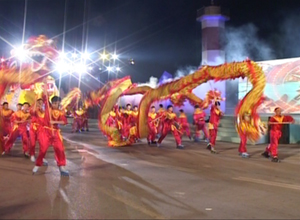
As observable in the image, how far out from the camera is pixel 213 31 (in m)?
29.3

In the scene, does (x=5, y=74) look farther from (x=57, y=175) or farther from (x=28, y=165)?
(x=57, y=175)

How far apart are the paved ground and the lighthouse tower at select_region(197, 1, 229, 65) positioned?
2102 cm

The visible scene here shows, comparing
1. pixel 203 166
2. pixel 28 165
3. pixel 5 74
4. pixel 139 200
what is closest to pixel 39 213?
pixel 139 200

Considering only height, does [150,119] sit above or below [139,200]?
above

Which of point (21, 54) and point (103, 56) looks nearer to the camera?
point (21, 54)

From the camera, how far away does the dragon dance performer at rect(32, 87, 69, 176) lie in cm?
673

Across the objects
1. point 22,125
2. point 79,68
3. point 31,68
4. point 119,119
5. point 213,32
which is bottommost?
point 22,125

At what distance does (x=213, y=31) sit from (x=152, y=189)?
84.3 ft

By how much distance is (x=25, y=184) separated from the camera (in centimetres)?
596

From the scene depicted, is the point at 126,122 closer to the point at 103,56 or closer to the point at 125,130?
the point at 125,130

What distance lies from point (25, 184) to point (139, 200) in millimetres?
2303

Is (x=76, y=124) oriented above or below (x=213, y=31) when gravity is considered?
below

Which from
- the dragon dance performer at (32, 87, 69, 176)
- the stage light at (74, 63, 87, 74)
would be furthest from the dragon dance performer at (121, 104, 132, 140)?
the stage light at (74, 63, 87, 74)

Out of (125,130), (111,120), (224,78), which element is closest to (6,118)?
(111,120)
